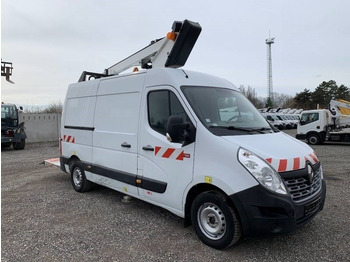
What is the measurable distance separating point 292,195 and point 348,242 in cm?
132

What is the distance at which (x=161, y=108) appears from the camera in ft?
13.6

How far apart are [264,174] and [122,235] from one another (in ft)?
7.21

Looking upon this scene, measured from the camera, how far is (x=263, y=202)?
3064 millimetres

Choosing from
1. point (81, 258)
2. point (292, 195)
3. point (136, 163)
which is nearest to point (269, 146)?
point (292, 195)

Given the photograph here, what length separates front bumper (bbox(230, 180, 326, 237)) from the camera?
305 centimetres

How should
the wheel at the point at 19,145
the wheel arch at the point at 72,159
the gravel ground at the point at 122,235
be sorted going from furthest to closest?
the wheel at the point at 19,145
the wheel arch at the point at 72,159
the gravel ground at the point at 122,235

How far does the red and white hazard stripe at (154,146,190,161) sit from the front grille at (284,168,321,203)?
4.27 feet

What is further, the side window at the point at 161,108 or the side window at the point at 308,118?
the side window at the point at 308,118

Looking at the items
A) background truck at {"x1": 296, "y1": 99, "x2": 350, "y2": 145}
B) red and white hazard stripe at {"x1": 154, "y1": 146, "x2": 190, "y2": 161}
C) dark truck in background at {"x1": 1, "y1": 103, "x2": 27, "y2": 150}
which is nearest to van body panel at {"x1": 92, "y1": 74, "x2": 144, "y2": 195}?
red and white hazard stripe at {"x1": 154, "y1": 146, "x2": 190, "y2": 161}

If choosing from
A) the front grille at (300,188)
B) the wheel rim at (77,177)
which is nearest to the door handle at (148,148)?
the front grille at (300,188)

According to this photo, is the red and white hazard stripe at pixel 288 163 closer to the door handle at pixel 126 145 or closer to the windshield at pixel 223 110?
the windshield at pixel 223 110

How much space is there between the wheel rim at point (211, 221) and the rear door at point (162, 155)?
0.37 m

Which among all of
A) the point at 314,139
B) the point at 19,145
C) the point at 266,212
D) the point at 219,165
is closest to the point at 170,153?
the point at 219,165

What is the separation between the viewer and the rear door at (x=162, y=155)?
12.5 feet
